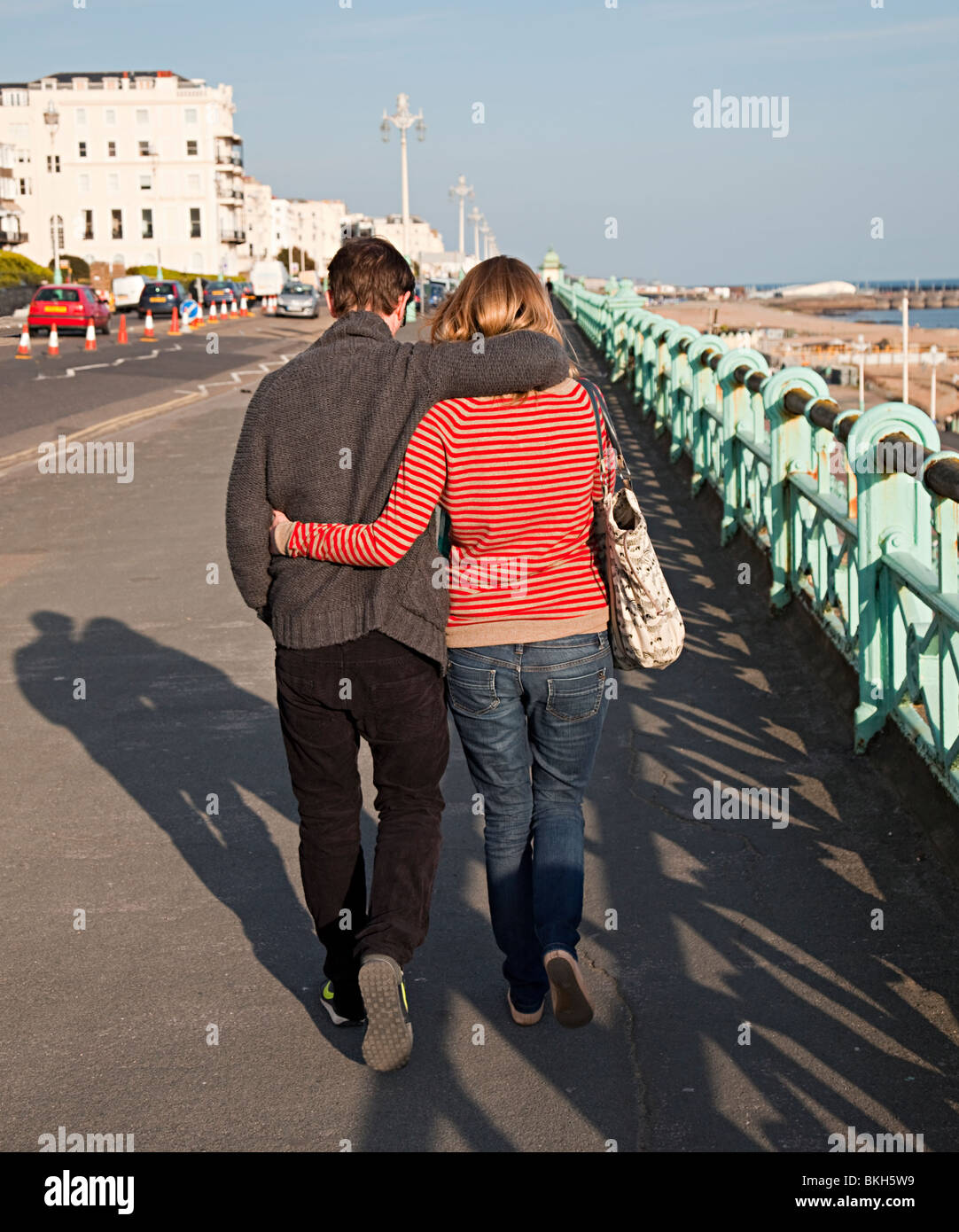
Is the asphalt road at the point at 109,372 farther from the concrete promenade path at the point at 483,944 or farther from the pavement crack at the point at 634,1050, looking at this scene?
the pavement crack at the point at 634,1050

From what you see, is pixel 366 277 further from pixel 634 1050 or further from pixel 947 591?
pixel 947 591

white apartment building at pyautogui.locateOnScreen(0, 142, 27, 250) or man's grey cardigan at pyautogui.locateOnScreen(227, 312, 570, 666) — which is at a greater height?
white apartment building at pyautogui.locateOnScreen(0, 142, 27, 250)

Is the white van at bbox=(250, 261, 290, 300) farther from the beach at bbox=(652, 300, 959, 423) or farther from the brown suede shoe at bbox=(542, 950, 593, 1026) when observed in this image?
the brown suede shoe at bbox=(542, 950, 593, 1026)

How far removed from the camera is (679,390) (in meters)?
15.0

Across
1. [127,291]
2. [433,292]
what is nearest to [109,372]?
[127,291]

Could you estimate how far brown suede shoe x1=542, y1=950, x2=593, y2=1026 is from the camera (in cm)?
374

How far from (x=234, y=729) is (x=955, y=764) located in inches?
124

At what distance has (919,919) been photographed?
4406mm

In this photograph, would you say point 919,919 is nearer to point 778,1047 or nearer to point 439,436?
point 778,1047

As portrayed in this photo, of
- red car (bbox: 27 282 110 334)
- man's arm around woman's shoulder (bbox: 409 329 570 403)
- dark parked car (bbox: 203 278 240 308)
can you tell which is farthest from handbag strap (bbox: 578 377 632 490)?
dark parked car (bbox: 203 278 240 308)

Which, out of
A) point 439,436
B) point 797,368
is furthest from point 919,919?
point 797,368

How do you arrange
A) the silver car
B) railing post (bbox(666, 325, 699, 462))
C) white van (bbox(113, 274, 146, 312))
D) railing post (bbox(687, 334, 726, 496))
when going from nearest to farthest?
railing post (bbox(687, 334, 726, 496)) → railing post (bbox(666, 325, 699, 462)) → the silver car → white van (bbox(113, 274, 146, 312))

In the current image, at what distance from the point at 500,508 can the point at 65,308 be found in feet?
146

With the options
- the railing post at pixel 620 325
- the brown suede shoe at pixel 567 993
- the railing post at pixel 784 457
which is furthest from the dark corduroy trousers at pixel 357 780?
the railing post at pixel 620 325
